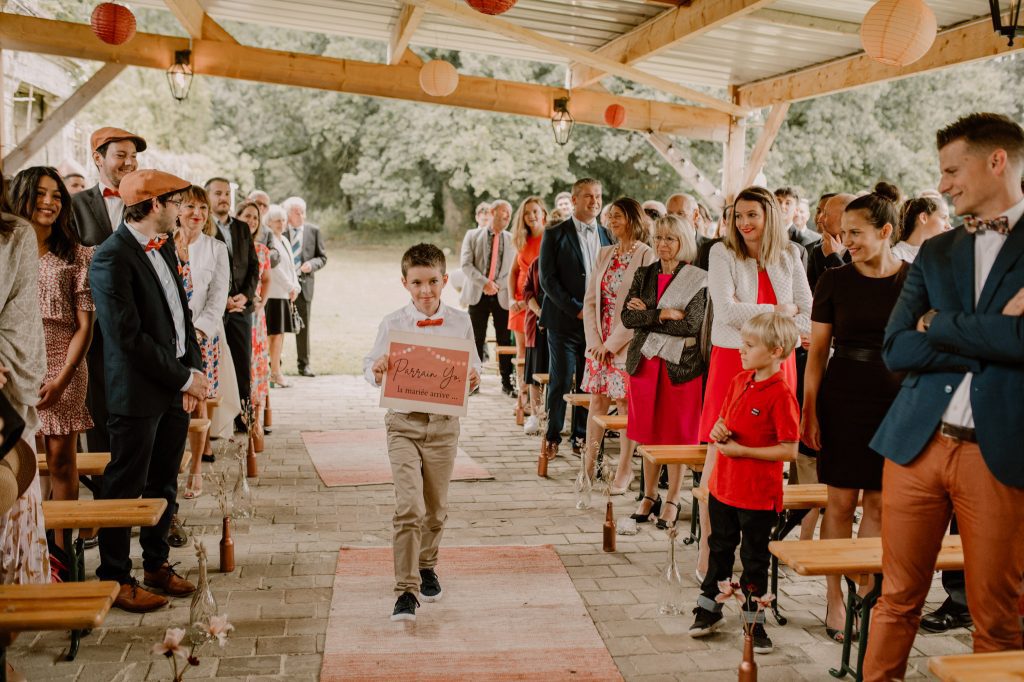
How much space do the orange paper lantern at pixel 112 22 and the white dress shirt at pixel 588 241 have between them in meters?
4.48

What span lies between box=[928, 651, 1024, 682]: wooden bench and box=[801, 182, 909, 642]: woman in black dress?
1.56 meters

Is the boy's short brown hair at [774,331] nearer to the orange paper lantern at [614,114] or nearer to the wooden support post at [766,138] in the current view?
the wooden support post at [766,138]

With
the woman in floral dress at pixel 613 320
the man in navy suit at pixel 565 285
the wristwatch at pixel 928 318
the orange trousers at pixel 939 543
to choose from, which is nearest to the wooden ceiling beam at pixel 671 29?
the man in navy suit at pixel 565 285

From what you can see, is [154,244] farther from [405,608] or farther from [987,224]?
[987,224]

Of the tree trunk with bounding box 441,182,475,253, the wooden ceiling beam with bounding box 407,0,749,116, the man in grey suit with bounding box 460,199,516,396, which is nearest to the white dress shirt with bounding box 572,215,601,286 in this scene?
the wooden ceiling beam with bounding box 407,0,749,116

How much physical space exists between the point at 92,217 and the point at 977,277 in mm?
4433

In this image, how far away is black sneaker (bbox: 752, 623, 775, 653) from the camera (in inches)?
152

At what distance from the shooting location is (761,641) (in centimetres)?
388

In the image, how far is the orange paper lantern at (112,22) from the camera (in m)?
7.80

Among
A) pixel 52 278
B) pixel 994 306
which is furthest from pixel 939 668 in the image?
pixel 52 278

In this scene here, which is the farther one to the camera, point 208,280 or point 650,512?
point 208,280

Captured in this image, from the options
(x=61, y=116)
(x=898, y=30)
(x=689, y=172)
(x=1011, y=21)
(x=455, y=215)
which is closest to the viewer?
(x=1011, y=21)

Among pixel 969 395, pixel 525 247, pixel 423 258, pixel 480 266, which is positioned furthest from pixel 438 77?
pixel 969 395

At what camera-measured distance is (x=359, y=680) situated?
137 inches
